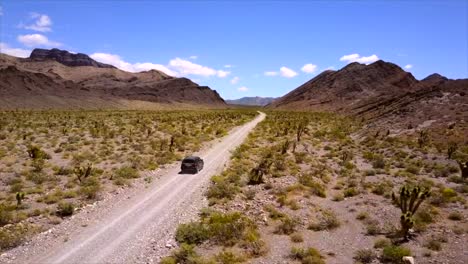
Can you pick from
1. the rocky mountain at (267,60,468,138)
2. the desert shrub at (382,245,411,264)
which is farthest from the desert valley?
the rocky mountain at (267,60,468,138)

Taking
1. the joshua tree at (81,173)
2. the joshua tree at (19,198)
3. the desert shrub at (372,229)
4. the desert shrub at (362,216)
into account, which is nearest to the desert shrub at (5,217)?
the joshua tree at (19,198)

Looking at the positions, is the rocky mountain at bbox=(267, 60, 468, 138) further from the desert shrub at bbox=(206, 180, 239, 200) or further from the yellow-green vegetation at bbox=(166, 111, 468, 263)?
the desert shrub at bbox=(206, 180, 239, 200)

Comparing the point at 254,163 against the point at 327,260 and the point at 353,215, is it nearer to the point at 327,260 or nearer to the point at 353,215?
the point at 353,215

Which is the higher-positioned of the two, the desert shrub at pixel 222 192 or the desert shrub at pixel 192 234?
the desert shrub at pixel 222 192

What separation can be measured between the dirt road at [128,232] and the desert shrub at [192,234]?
39 cm

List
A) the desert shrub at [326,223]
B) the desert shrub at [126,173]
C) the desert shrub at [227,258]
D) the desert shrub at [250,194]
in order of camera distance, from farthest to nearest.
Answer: the desert shrub at [126,173] → the desert shrub at [250,194] → the desert shrub at [326,223] → the desert shrub at [227,258]

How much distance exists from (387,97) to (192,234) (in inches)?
3482

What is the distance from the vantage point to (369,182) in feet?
71.9

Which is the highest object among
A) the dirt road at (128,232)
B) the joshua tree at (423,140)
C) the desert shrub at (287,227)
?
the joshua tree at (423,140)

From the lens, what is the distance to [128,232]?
13977 millimetres

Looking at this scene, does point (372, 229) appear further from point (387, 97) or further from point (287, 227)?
point (387, 97)

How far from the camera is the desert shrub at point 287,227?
14.6 m

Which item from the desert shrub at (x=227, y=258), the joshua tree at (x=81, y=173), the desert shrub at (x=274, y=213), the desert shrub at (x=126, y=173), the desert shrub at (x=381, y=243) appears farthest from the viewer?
the desert shrub at (x=126, y=173)

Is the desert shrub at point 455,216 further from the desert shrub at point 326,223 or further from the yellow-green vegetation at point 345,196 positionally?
the desert shrub at point 326,223
